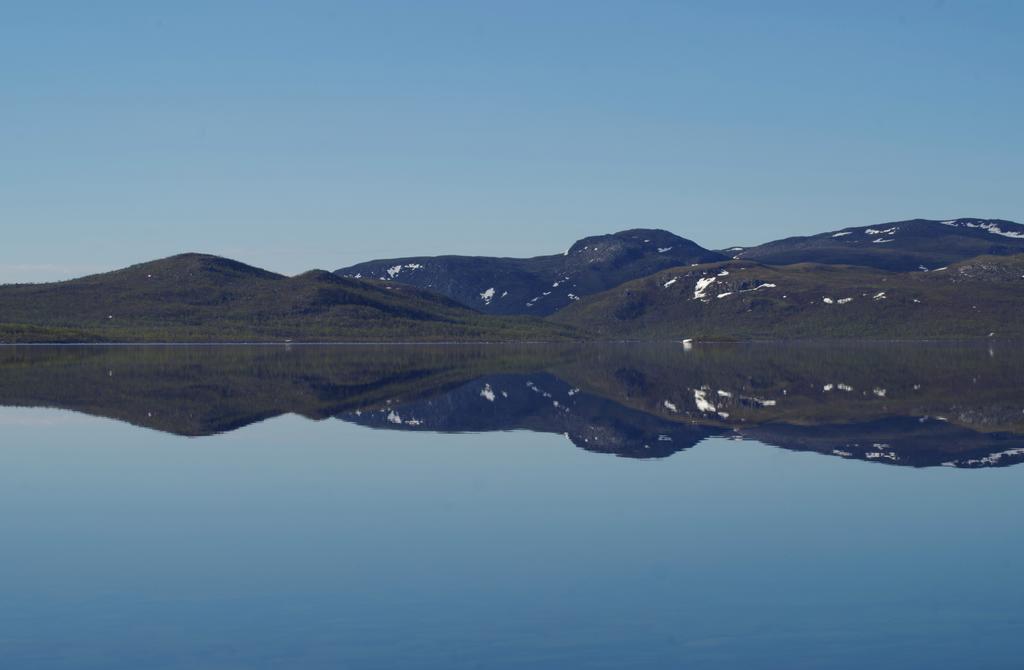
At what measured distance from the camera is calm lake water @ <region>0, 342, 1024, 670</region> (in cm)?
1600

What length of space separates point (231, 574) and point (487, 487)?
11.5 meters

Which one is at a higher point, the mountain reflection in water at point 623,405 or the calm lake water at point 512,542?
the mountain reflection in water at point 623,405

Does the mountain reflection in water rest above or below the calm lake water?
above

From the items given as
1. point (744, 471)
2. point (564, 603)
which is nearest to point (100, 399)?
point (744, 471)

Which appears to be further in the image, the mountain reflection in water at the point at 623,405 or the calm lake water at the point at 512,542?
the mountain reflection in water at the point at 623,405

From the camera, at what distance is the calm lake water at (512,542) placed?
1600 cm

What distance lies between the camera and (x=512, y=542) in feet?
75.0

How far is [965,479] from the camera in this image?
31297mm

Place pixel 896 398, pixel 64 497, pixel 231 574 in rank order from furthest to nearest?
1. pixel 896 398
2. pixel 64 497
3. pixel 231 574

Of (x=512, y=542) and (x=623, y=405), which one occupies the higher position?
(x=623, y=405)

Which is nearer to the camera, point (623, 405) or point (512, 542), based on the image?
point (512, 542)

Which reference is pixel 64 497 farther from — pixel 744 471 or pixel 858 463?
pixel 858 463

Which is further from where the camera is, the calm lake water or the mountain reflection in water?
the mountain reflection in water

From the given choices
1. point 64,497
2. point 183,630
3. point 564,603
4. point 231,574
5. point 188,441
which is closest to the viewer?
point 183,630
